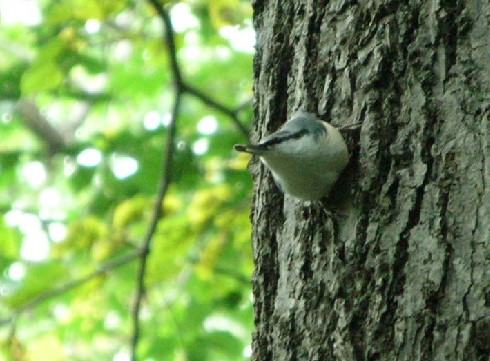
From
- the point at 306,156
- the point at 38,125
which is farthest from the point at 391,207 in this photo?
the point at 38,125

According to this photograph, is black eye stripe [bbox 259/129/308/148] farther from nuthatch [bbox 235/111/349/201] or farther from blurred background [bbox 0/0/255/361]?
blurred background [bbox 0/0/255/361]

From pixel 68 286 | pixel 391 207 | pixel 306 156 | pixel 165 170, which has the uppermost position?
pixel 165 170

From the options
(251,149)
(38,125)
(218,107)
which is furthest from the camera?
Answer: (38,125)

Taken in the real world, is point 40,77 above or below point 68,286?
above

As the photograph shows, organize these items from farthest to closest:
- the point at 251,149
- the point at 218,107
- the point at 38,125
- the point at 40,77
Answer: the point at 38,125
the point at 218,107
the point at 40,77
the point at 251,149

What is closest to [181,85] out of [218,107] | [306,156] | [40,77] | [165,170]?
[218,107]

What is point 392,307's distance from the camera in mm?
1299

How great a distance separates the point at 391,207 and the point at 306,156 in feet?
0.58

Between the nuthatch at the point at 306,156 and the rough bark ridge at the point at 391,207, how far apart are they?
5 cm

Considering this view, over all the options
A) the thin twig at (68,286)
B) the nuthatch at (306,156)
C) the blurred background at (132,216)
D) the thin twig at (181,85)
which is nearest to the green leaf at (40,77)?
the blurred background at (132,216)

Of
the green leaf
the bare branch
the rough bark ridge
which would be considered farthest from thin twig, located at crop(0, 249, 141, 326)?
the bare branch

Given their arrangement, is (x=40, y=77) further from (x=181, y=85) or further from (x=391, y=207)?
(x=391, y=207)

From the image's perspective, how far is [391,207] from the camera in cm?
136

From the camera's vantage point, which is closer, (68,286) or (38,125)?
(68,286)
